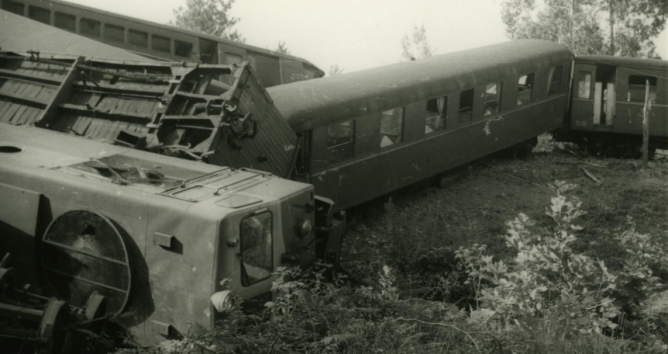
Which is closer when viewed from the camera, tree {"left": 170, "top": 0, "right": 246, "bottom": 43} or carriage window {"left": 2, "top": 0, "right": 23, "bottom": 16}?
carriage window {"left": 2, "top": 0, "right": 23, "bottom": 16}

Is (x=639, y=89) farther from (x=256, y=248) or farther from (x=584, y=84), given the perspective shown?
(x=256, y=248)

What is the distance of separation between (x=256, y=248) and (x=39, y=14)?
1289 cm

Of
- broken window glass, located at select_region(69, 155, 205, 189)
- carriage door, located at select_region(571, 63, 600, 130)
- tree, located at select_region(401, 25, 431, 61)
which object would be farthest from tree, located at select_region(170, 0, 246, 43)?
broken window glass, located at select_region(69, 155, 205, 189)

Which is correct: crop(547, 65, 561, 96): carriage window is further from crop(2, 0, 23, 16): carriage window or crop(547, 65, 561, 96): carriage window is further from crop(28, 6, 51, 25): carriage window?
crop(2, 0, 23, 16): carriage window

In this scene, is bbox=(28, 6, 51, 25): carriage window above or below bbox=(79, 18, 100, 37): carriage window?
above

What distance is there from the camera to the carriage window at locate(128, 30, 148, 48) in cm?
1752

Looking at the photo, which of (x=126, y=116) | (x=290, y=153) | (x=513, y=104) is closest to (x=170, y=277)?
(x=126, y=116)

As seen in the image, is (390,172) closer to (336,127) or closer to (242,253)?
(336,127)

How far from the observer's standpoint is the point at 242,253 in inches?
225

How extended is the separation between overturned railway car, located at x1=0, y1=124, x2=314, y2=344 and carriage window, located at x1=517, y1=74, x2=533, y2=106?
1022 centimetres

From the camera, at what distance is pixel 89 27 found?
17.1 metres

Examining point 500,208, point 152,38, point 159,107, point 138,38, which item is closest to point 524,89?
point 500,208

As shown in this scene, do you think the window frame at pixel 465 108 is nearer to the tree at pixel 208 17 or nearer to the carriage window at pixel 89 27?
the carriage window at pixel 89 27

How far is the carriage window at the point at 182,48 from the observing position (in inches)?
712
